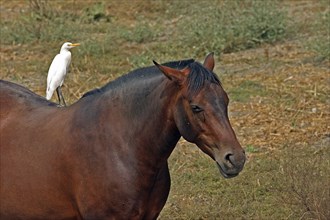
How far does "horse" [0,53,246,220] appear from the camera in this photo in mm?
4684

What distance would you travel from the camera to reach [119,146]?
4.97 metres

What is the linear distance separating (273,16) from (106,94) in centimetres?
798

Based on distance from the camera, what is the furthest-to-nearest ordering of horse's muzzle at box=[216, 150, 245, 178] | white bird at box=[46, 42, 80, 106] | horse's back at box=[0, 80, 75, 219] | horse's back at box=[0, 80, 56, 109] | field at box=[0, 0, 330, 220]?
1. white bird at box=[46, 42, 80, 106]
2. field at box=[0, 0, 330, 220]
3. horse's back at box=[0, 80, 56, 109]
4. horse's back at box=[0, 80, 75, 219]
5. horse's muzzle at box=[216, 150, 245, 178]

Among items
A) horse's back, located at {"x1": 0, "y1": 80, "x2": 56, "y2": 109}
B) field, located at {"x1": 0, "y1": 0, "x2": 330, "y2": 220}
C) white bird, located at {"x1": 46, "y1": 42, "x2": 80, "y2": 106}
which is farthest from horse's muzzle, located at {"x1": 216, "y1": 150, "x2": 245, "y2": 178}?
white bird, located at {"x1": 46, "y1": 42, "x2": 80, "y2": 106}

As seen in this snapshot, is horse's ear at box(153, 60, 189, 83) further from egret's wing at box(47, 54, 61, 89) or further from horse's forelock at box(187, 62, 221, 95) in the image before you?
egret's wing at box(47, 54, 61, 89)

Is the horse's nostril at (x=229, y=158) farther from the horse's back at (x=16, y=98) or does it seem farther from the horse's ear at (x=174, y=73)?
the horse's back at (x=16, y=98)

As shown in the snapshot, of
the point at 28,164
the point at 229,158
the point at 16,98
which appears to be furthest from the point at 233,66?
the point at 229,158

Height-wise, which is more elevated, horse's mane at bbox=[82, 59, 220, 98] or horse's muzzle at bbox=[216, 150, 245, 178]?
horse's mane at bbox=[82, 59, 220, 98]

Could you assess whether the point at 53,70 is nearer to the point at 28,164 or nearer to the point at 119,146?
the point at 28,164

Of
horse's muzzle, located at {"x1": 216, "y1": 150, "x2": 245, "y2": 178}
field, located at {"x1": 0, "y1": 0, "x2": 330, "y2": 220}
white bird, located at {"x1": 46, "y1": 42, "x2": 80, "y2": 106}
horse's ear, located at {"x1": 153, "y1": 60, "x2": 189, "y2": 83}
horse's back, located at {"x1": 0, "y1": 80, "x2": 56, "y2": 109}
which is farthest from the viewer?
white bird, located at {"x1": 46, "y1": 42, "x2": 80, "y2": 106}

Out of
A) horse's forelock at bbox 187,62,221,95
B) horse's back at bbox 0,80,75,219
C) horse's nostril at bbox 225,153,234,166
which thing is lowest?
horse's back at bbox 0,80,75,219

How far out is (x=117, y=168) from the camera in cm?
492

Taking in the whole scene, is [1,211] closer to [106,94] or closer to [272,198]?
[106,94]

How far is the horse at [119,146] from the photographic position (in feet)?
15.4
